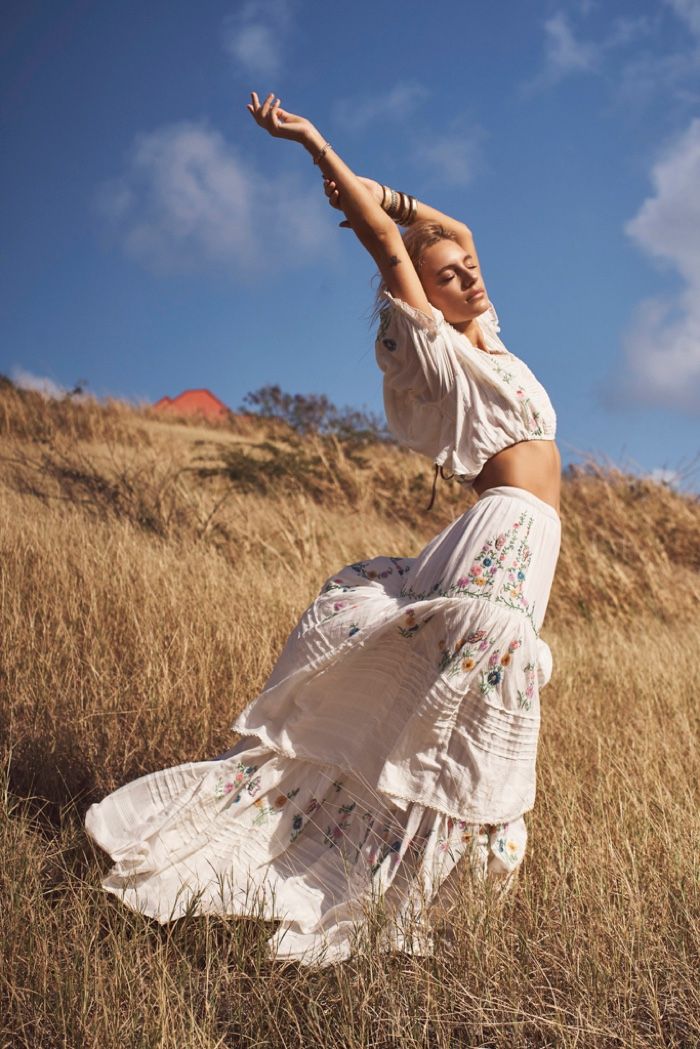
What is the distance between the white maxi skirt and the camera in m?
2.43

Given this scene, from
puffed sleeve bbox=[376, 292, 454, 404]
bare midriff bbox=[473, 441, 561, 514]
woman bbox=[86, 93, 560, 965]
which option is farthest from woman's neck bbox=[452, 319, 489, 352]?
bare midriff bbox=[473, 441, 561, 514]

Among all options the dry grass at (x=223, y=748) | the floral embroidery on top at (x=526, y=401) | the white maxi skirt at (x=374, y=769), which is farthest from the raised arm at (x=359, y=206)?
the dry grass at (x=223, y=748)

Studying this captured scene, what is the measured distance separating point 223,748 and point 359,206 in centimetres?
253

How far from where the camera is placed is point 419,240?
293cm

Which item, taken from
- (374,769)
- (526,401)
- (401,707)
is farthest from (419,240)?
(374,769)

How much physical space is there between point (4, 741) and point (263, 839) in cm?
190

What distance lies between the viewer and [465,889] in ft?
7.80

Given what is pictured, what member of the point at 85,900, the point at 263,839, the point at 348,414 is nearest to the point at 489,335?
the point at 263,839

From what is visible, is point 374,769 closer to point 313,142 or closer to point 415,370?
point 415,370

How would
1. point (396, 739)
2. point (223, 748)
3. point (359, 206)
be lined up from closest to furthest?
point (396, 739)
point (359, 206)
point (223, 748)

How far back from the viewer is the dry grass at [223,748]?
2.16 m

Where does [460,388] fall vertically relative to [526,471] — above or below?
above

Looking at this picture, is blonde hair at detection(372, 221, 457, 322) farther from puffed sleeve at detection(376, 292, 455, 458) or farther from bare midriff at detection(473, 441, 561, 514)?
bare midriff at detection(473, 441, 561, 514)

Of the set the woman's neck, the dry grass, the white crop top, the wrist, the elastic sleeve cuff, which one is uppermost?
the wrist
